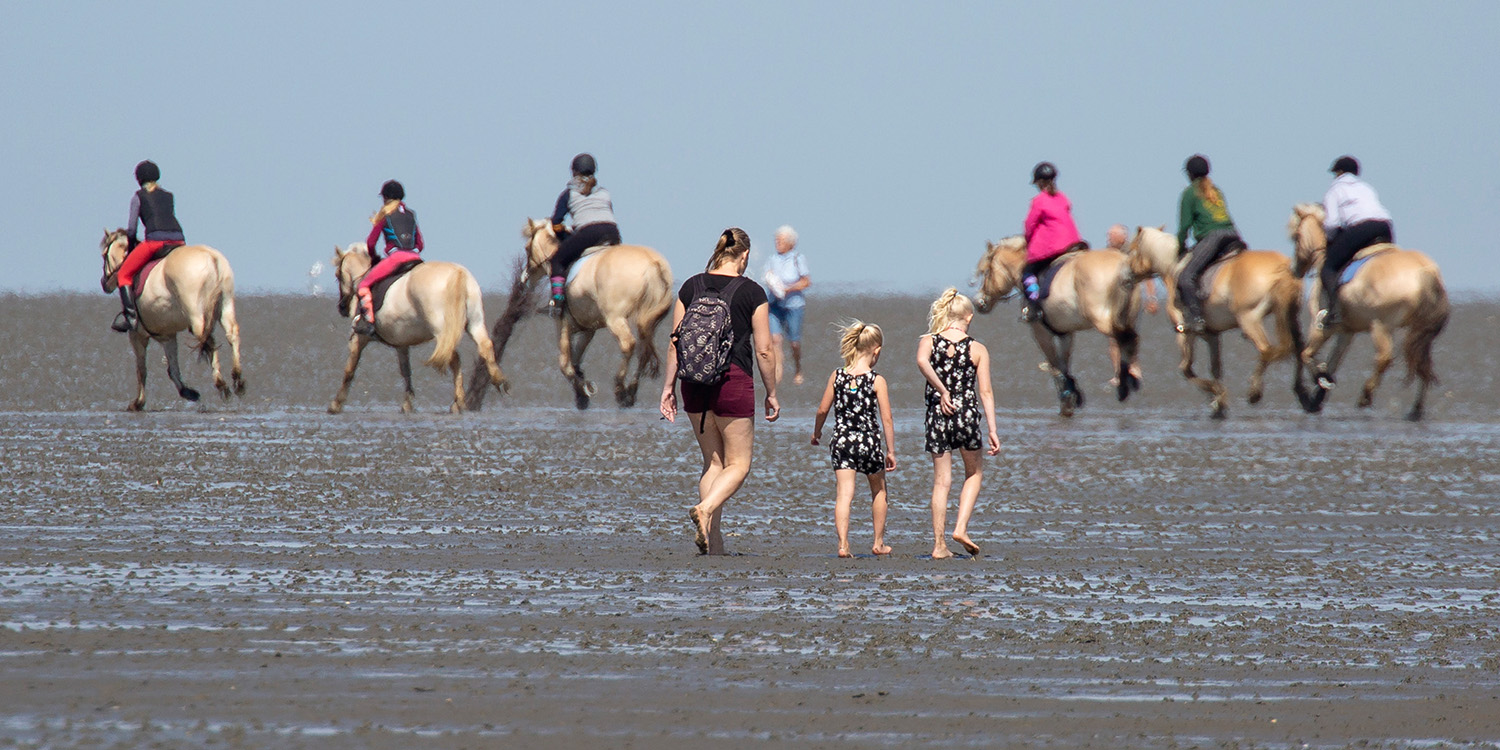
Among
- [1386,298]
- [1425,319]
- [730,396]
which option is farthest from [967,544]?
[1425,319]

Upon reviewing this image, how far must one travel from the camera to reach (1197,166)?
65.4ft

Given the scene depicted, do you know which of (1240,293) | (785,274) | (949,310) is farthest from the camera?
(785,274)

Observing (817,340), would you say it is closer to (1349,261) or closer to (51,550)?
(1349,261)

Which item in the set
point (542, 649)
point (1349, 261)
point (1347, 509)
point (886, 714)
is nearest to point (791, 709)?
point (886, 714)

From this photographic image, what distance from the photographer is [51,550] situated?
8125 millimetres

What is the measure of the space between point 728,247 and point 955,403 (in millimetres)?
1303

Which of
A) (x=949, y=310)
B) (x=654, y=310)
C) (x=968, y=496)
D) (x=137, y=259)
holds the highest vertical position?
(x=137, y=259)

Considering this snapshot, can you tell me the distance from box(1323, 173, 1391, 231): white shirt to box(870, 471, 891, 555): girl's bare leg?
1212cm

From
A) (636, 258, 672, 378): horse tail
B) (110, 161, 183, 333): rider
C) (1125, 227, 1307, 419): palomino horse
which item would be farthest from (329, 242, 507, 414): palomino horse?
(1125, 227, 1307, 419): palomino horse

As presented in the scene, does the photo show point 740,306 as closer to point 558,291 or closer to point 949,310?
point 949,310

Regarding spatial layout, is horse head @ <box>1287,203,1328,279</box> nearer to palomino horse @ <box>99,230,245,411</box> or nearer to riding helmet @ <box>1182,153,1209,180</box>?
riding helmet @ <box>1182,153,1209,180</box>

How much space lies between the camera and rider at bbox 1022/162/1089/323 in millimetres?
20609

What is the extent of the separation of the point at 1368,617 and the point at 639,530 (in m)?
3.82

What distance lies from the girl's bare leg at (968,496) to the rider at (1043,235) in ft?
39.0
